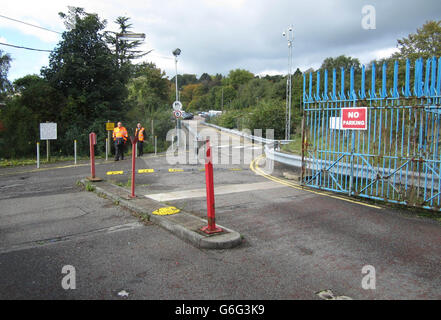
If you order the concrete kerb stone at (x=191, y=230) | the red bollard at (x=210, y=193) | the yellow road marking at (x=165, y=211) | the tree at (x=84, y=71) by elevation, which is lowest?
the concrete kerb stone at (x=191, y=230)

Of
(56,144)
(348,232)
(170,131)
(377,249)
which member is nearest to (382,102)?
(348,232)

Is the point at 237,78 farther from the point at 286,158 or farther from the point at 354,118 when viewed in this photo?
the point at 354,118

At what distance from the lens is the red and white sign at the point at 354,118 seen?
8266 mm

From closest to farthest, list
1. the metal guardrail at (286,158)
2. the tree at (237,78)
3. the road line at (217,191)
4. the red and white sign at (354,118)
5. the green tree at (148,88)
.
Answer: the red and white sign at (354,118) < the road line at (217,191) < the metal guardrail at (286,158) < the green tree at (148,88) < the tree at (237,78)

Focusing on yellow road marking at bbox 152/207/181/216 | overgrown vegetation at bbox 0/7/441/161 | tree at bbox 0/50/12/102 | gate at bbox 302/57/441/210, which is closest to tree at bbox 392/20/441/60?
overgrown vegetation at bbox 0/7/441/161

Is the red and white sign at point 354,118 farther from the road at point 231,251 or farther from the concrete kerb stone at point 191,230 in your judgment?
the concrete kerb stone at point 191,230

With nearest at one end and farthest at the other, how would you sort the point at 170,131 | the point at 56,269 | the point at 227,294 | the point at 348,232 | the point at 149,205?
the point at 227,294 → the point at 56,269 → the point at 348,232 → the point at 149,205 → the point at 170,131

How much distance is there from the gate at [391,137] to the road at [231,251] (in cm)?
73

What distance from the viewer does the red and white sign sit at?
27.1ft

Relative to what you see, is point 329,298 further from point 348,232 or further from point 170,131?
point 170,131

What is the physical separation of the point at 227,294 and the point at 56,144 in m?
21.5

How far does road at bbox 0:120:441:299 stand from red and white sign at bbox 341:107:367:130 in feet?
6.19

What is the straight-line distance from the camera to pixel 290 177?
12164mm

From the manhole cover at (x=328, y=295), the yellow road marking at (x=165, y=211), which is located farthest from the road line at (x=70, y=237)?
the manhole cover at (x=328, y=295)
